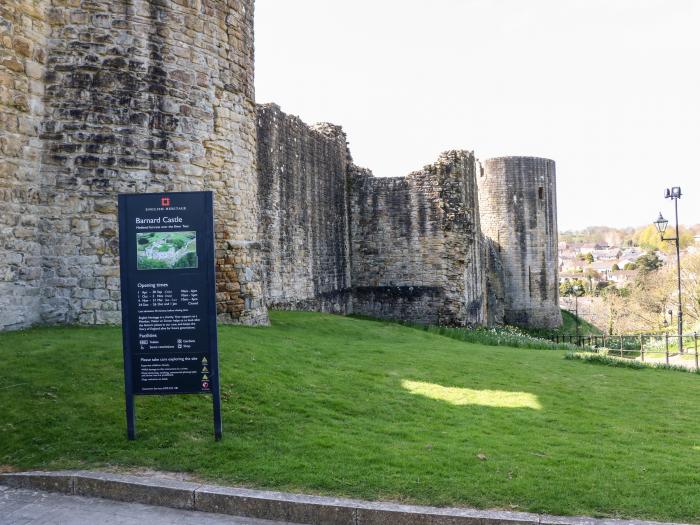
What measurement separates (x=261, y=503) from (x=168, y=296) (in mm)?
2184

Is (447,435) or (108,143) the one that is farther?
(108,143)

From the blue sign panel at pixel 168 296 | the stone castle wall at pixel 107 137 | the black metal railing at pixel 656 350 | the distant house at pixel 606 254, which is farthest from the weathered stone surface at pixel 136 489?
the distant house at pixel 606 254

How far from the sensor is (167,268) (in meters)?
6.31

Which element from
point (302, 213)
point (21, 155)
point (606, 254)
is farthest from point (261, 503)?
point (606, 254)

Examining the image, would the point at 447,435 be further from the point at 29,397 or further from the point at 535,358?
the point at 535,358

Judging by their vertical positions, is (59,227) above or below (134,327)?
above

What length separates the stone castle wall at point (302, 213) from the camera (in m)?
18.3

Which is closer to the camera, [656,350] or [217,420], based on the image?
[217,420]

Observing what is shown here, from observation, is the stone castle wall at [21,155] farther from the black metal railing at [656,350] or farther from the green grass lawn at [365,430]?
the black metal railing at [656,350]

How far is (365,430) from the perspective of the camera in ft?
22.9

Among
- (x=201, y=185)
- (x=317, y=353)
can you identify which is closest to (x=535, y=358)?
(x=317, y=353)

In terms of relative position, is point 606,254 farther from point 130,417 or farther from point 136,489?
point 136,489

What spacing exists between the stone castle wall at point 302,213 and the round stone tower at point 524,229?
47.4ft

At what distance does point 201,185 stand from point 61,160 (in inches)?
86.7
